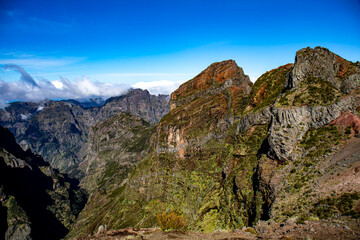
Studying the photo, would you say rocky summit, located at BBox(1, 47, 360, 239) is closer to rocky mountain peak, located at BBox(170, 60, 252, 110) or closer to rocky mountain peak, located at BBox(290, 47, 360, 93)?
rocky mountain peak, located at BBox(290, 47, 360, 93)

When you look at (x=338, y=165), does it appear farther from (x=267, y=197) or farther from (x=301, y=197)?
(x=267, y=197)

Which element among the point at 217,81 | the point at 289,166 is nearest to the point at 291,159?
the point at 289,166

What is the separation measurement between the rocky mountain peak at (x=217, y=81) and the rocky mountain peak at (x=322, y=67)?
65.5m

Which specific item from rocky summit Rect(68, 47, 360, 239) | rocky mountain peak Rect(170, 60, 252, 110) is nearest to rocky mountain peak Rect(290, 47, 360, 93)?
rocky summit Rect(68, 47, 360, 239)

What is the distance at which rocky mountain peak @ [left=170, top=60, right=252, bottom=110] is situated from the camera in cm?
15260

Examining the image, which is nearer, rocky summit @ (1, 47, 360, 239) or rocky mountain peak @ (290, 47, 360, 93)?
rocky summit @ (1, 47, 360, 239)

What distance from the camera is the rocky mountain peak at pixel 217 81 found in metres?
153

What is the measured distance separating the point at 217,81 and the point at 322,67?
104 meters

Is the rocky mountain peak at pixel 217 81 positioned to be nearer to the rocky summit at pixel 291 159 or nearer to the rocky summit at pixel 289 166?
the rocky summit at pixel 289 166

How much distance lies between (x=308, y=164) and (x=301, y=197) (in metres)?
10.3

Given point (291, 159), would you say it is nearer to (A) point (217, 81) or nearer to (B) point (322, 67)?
(B) point (322, 67)

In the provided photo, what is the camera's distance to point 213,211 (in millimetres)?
84250

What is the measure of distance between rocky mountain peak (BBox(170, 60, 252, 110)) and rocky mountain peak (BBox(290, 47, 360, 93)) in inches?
2578

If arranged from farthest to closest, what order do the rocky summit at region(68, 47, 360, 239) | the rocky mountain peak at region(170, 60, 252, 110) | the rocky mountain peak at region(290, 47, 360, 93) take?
the rocky mountain peak at region(170, 60, 252, 110) < the rocky mountain peak at region(290, 47, 360, 93) < the rocky summit at region(68, 47, 360, 239)
